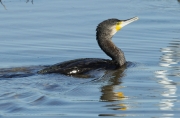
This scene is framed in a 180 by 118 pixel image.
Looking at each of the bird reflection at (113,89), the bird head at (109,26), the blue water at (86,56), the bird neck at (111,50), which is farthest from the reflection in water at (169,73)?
the bird head at (109,26)

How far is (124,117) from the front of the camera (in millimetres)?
7879

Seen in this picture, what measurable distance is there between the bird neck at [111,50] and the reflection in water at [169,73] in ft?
2.40

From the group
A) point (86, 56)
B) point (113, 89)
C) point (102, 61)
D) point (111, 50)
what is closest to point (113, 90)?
point (113, 89)

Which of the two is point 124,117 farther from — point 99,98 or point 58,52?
point 58,52

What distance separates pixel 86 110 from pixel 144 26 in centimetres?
722

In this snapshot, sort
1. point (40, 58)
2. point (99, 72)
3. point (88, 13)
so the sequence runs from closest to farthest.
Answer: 1. point (99, 72)
2. point (40, 58)
3. point (88, 13)

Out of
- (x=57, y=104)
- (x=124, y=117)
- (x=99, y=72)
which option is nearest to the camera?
(x=124, y=117)

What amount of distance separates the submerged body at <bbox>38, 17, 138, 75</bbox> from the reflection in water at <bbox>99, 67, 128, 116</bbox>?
25 centimetres

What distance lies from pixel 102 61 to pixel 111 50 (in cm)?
71

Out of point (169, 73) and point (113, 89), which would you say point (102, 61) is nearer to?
point (169, 73)

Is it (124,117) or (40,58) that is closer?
(124,117)

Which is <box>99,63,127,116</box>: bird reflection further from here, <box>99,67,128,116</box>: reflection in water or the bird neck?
the bird neck

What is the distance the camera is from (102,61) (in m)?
11.4

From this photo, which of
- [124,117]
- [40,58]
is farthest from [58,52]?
[124,117]
